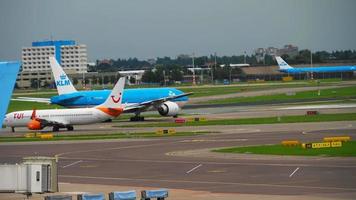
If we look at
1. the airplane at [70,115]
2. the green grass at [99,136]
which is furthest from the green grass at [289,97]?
the green grass at [99,136]

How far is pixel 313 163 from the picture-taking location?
57812mm

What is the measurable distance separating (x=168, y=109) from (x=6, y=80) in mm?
86193

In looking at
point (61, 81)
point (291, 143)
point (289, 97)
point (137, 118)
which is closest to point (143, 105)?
point (137, 118)

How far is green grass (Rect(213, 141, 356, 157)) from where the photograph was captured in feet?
206

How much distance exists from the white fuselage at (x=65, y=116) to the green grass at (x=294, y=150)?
115 ft

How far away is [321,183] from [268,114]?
70.2m

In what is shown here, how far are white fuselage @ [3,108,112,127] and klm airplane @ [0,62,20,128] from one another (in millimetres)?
68561

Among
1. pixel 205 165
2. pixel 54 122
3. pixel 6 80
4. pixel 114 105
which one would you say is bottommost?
pixel 205 165

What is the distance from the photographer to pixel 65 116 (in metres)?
105

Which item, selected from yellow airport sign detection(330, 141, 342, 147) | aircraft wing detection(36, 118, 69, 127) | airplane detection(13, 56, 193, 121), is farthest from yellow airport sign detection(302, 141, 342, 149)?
airplane detection(13, 56, 193, 121)

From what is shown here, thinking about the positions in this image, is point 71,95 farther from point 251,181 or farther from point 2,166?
point 2,166

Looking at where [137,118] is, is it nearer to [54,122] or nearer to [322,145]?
[54,122]

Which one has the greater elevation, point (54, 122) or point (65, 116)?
point (65, 116)

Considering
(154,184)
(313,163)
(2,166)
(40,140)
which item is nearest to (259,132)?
(40,140)
